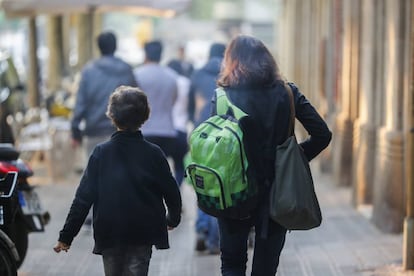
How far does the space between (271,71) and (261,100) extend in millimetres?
168

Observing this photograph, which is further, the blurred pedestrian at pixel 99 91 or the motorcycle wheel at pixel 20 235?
the blurred pedestrian at pixel 99 91

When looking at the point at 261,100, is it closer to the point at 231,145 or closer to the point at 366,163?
the point at 231,145

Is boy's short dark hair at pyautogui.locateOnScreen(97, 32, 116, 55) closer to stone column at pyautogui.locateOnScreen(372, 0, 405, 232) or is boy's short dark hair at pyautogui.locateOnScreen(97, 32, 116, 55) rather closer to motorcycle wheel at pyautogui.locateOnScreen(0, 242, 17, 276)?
stone column at pyautogui.locateOnScreen(372, 0, 405, 232)

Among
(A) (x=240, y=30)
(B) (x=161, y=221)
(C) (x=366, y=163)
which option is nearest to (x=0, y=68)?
(C) (x=366, y=163)

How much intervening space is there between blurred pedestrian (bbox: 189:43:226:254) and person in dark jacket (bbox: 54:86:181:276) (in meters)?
3.60

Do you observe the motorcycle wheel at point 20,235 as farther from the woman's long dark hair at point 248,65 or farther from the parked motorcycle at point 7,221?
the woman's long dark hair at point 248,65

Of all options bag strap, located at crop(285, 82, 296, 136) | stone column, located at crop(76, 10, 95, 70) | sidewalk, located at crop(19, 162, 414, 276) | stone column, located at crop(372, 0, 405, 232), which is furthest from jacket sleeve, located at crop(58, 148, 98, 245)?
stone column, located at crop(76, 10, 95, 70)

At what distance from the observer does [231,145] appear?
248 inches

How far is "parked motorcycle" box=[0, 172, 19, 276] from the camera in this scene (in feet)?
24.1

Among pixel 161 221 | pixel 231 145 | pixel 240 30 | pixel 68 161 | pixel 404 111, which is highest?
pixel 231 145

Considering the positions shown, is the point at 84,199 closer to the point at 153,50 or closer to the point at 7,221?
the point at 7,221

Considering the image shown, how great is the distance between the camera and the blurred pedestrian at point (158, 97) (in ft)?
37.7

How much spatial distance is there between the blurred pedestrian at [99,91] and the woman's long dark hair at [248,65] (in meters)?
4.57

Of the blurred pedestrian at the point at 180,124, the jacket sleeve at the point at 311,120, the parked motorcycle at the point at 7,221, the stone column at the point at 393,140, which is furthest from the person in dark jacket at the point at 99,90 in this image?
the jacket sleeve at the point at 311,120
